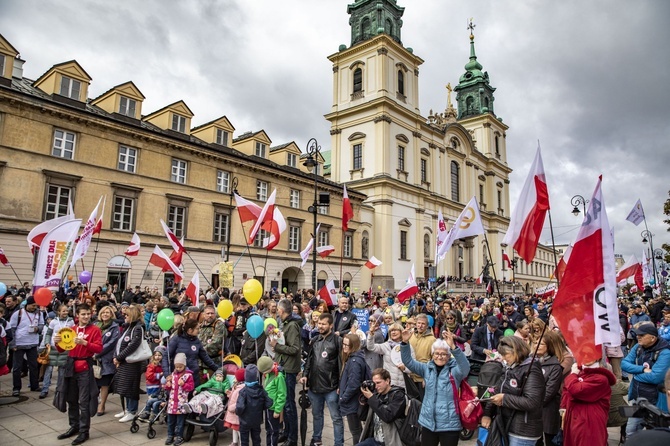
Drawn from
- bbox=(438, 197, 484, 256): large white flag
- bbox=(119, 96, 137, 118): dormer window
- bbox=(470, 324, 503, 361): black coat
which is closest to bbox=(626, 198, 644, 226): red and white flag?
bbox=(438, 197, 484, 256): large white flag

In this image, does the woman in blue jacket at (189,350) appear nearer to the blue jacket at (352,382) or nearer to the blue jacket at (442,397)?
the blue jacket at (352,382)

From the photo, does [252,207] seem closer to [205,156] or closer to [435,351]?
[435,351]

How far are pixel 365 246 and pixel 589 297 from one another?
119 feet

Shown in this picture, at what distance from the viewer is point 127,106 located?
25859 millimetres

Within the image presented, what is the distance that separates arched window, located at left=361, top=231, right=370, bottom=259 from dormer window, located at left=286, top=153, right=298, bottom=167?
965 centimetres

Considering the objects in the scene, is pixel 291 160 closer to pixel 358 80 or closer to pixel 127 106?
pixel 127 106

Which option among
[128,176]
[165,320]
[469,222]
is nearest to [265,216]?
[469,222]

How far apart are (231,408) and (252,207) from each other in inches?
373

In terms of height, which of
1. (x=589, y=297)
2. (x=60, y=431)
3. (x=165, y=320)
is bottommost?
(x=60, y=431)

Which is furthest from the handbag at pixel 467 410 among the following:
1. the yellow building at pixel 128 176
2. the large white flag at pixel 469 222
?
the yellow building at pixel 128 176

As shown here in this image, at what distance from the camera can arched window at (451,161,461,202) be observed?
181 ft

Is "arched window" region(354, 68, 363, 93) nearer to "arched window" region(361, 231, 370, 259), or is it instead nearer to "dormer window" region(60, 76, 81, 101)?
"arched window" region(361, 231, 370, 259)

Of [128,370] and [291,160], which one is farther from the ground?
[291,160]

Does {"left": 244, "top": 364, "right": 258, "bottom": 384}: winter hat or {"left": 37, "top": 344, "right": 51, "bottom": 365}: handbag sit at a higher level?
{"left": 244, "top": 364, "right": 258, "bottom": 384}: winter hat
